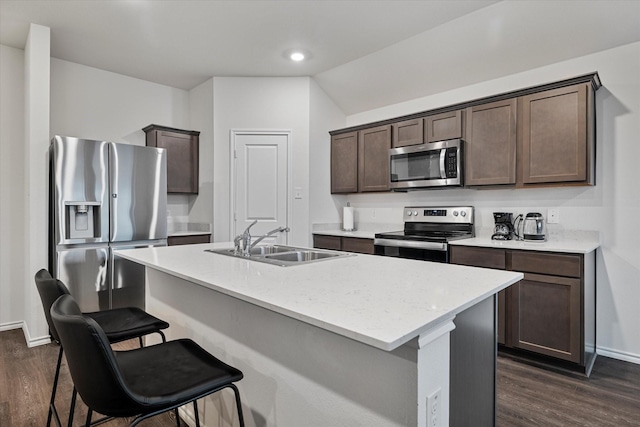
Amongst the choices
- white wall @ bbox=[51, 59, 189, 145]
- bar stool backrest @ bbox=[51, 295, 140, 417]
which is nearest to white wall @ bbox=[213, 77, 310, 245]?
white wall @ bbox=[51, 59, 189, 145]

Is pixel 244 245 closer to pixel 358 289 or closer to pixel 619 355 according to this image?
pixel 358 289

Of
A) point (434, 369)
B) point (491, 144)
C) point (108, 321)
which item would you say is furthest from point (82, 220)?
point (491, 144)

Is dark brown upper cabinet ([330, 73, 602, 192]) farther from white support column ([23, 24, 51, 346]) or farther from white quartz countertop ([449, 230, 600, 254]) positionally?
white support column ([23, 24, 51, 346])

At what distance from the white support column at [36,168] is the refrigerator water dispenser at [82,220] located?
0.70 ft

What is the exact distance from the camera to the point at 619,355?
2730 millimetres

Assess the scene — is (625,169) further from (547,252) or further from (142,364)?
(142,364)

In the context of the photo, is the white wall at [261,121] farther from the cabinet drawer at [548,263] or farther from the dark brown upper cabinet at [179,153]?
the cabinet drawer at [548,263]

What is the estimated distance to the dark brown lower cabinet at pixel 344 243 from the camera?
148 inches

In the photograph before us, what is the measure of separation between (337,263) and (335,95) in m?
3.17

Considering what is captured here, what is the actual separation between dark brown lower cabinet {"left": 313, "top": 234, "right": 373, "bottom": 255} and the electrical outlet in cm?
266

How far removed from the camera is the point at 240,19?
121 inches

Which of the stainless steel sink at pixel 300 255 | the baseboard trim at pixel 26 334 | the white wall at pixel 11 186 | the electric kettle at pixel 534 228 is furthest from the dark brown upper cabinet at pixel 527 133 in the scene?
the white wall at pixel 11 186

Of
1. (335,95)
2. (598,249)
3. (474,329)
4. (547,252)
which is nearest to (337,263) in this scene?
(474,329)

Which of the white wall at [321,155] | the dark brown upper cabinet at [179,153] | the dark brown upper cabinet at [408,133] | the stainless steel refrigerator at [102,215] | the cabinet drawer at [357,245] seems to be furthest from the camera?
the white wall at [321,155]
